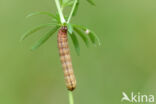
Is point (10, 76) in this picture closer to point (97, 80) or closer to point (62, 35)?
point (97, 80)

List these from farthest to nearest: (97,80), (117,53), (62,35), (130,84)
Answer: (117,53), (97,80), (130,84), (62,35)

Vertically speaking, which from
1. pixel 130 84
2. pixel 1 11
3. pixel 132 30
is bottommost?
pixel 130 84

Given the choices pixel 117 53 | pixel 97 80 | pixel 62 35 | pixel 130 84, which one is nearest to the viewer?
pixel 62 35

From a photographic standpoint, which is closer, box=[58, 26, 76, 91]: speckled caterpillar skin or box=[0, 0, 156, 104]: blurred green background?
box=[58, 26, 76, 91]: speckled caterpillar skin

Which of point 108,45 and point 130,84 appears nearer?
point 130,84

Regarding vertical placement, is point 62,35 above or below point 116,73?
above

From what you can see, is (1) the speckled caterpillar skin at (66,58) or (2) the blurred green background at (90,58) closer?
(1) the speckled caterpillar skin at (66,58)

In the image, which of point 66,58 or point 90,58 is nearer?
point 66,58

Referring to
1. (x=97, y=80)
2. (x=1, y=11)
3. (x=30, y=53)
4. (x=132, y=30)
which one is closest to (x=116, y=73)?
(x=97, y=80)
